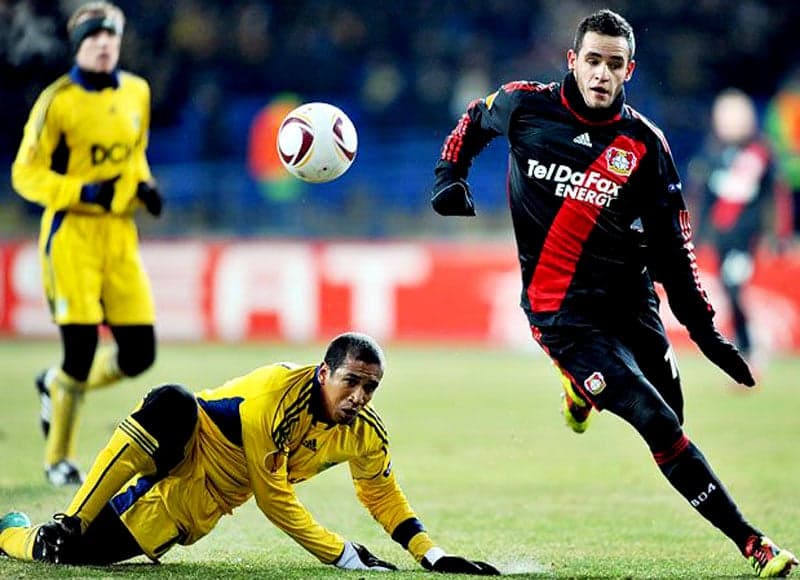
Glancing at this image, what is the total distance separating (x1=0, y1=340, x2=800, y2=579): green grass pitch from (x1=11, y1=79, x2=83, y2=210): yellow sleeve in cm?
161

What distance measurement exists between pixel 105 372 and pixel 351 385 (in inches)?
143

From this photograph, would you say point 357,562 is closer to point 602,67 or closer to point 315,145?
point 315,145

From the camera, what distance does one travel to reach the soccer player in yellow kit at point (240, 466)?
5.45 metres

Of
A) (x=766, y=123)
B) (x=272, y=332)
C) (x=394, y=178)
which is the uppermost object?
(x=766, y=123)

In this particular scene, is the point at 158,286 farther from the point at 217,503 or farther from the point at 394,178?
the point at 217,503

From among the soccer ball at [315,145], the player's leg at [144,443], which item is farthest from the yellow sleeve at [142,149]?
the player's leg at [144,443]

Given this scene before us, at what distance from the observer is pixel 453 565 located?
557 cm

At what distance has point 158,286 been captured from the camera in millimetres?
17562

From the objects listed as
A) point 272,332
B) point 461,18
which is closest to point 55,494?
point 272,332

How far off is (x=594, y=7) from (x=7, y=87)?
8550 millimetres

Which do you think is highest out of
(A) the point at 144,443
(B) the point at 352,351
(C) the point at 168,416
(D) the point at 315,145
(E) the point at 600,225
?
(D) the point at 315,145

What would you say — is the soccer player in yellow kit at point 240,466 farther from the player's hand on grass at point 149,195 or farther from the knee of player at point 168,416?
the player's hand on grass at point 149,195

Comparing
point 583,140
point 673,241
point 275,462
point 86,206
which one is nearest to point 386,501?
point 275,462

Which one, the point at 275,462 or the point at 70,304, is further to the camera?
the point at 70,304
